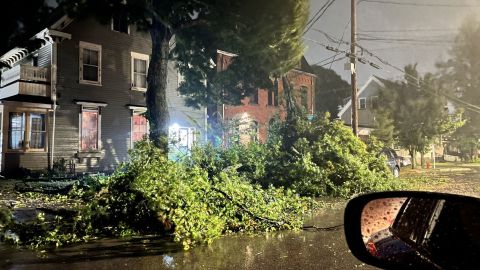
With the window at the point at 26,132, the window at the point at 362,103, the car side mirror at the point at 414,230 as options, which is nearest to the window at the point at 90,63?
the window at the point at 26,132

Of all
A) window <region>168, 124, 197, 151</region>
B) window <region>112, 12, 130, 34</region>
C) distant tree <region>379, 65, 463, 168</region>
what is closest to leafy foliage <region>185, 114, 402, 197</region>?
window <region>168, 124, 197, 151</region>

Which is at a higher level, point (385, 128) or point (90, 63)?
point (90, 63)

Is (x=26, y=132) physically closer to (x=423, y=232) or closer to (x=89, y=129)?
(x=89, y=129)

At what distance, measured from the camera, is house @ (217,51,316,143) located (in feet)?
85.0

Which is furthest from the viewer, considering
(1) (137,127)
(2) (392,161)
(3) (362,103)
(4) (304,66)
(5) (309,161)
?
(3) (362,103)

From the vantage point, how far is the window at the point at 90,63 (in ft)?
67.3

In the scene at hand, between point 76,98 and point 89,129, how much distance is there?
5.84 feet

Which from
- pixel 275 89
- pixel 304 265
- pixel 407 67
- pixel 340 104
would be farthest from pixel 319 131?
pixel 340 104

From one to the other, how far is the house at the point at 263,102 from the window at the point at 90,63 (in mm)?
7527

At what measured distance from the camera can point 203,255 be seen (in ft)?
19.8

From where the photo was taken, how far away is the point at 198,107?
23594 mm

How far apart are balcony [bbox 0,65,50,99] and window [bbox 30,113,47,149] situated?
1.22 m

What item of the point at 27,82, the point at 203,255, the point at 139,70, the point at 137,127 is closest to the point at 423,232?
the point at 203,255

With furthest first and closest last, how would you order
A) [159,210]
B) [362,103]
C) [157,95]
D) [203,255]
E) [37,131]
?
1. [362,103]
2. [37,131]
3. [157,95]
4. [159,210]
5. [203,255]
